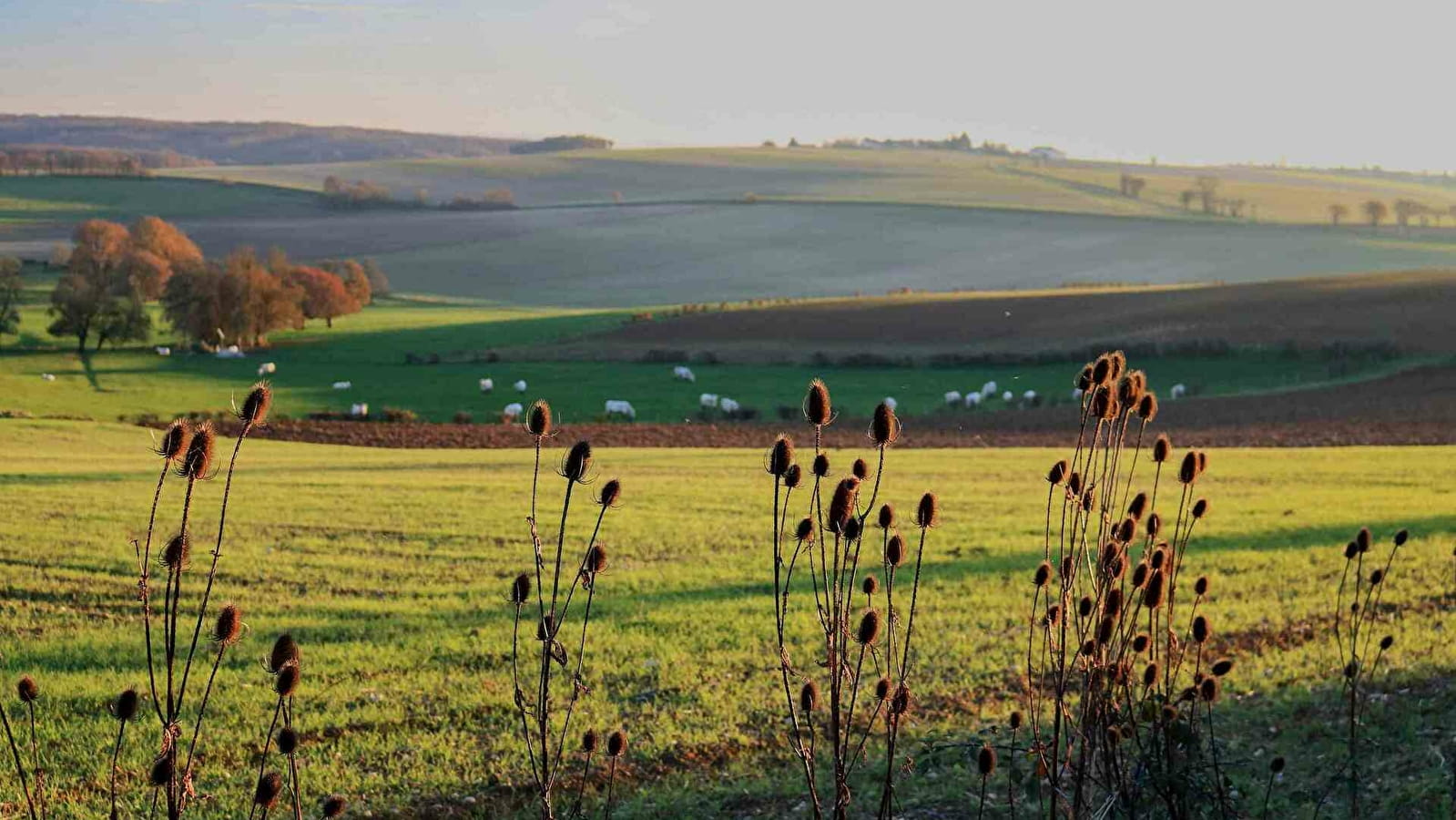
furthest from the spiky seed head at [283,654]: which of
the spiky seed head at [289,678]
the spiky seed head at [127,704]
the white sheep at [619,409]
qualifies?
the white sheep at [619,409]

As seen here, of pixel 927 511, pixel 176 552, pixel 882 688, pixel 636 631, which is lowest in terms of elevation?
pixel 636 631

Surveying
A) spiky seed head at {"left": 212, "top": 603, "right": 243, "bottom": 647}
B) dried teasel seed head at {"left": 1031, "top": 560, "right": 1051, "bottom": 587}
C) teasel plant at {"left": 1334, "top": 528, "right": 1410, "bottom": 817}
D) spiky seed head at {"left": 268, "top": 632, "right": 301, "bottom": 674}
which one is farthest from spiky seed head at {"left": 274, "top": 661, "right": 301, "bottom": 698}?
teasel plant at {"left": 1334, "top": 528, "right": 1410, "bottom": 817}

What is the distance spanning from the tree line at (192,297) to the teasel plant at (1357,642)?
53.8 metres

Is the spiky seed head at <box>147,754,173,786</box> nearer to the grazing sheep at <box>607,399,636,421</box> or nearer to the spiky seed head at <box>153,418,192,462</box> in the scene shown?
the spiky seed head at <box>153,418,192,462</box>

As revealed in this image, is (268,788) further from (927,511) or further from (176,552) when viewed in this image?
(927,511)

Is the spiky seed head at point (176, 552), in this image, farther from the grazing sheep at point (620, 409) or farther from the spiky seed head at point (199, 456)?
the grazing sheep at point (620, 409)

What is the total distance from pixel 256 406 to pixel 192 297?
62300mm

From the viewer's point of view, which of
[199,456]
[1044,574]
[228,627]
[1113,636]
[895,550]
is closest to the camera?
[199,456]

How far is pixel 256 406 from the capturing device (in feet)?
9.81

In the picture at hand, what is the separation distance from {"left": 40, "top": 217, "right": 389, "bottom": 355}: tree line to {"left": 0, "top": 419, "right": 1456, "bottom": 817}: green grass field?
38715mm

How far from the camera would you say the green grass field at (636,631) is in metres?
7.64

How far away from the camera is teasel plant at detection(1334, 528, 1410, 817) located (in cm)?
560

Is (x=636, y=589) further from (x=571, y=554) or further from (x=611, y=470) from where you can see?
(x=611, y=470)

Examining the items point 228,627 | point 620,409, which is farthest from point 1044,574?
point 620,409
